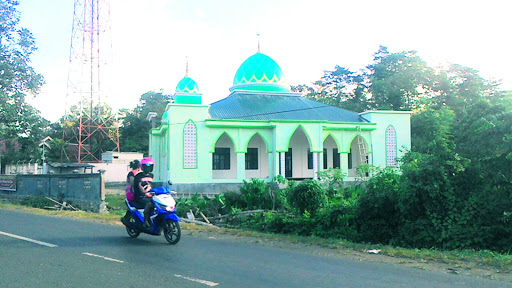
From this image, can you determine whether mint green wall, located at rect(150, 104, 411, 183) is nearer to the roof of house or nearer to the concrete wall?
the roof of house

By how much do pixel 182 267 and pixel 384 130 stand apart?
24187 millimetres

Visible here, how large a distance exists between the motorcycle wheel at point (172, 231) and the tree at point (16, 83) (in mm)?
20207

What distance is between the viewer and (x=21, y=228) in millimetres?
10398

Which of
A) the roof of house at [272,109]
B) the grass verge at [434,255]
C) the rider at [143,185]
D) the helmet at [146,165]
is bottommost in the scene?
the grass verge at [434,255]

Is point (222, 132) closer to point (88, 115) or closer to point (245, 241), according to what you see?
point (245, 241)

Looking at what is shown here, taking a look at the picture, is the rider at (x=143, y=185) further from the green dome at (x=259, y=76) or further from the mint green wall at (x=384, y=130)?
the green dome at (x=259, y=76)

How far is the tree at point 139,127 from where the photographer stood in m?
49.6

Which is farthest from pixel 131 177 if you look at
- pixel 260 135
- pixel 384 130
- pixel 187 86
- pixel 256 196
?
pixel 187 86

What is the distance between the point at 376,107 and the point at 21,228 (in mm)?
32655

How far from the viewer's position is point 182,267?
6195 millimetres

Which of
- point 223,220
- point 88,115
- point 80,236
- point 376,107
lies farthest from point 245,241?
point 88,115

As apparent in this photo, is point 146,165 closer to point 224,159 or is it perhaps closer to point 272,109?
point 224,159

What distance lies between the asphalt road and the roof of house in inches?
745

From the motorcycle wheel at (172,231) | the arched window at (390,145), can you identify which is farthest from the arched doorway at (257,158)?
the motorcycle wheel at (172,231)
